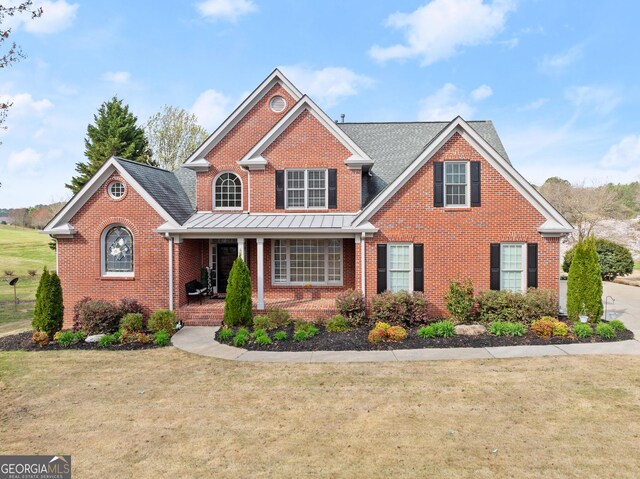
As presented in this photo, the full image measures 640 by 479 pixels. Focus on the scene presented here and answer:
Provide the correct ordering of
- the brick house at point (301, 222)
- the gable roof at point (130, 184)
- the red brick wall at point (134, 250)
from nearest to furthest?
the brick house at point (301, 222) < the gable roof at point (130, 184) < the red brick wall at point (134, 250)

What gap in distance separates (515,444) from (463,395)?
192cm

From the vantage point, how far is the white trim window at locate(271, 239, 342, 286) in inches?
655

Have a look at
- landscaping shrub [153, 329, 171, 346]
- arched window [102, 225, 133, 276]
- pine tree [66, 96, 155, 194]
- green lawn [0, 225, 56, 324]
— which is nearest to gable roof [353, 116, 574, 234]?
landscaping shrub [153, 329, 171, 346]

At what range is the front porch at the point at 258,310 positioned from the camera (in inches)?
563

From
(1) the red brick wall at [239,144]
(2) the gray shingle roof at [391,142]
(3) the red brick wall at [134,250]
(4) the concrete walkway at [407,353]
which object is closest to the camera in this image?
(4) the concrete walkway at [407,353]

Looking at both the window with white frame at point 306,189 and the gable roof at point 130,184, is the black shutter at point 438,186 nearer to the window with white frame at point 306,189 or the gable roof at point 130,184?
the window with white frame at point 306,189

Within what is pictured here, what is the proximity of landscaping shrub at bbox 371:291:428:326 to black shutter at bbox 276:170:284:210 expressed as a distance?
18.6 feet

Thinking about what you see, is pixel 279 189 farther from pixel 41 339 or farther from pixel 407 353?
pixel 41 339

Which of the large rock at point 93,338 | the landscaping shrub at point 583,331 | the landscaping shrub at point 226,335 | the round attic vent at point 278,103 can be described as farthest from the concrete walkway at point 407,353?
the round attic vent at point 278,103

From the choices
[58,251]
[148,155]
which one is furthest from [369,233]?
[148,155]

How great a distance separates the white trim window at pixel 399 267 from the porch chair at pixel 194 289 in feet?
24.6

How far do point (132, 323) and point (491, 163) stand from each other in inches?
542

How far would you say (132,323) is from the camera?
43.7ft

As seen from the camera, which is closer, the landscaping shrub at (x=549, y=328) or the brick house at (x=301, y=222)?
the landscaping shrub at (x=549, y=328)
